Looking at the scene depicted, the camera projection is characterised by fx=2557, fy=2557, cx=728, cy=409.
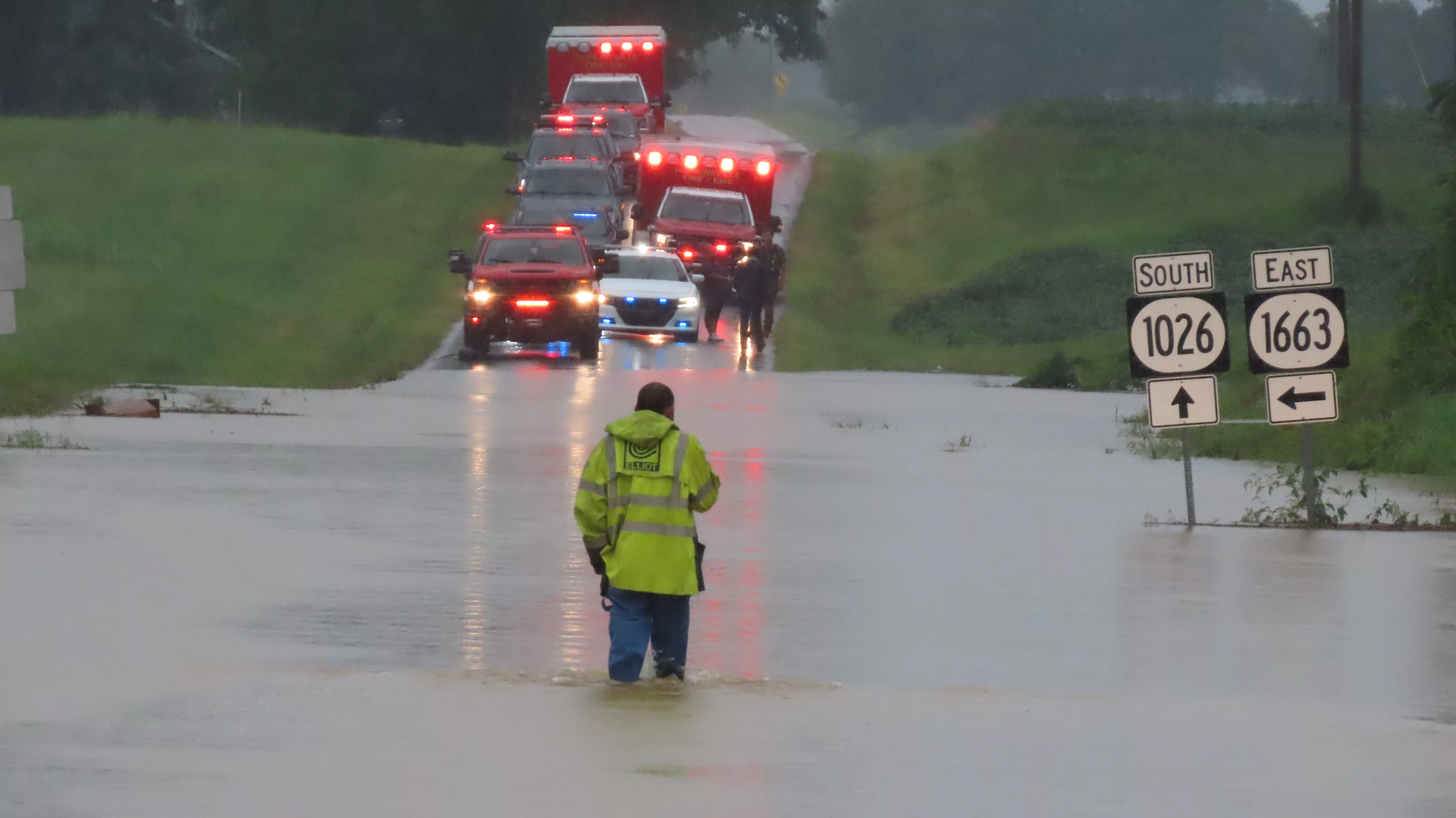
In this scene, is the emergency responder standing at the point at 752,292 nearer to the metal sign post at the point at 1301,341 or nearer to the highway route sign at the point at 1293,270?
the metal sign post at the point at 1301,341

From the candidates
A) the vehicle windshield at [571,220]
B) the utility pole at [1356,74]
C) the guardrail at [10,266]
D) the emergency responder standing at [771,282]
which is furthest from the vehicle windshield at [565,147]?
the guardrail at [10,266]

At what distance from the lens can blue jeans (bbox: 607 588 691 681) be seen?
1105 cm

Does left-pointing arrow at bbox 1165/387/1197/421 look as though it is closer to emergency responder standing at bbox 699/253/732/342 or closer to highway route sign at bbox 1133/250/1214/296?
highway route sign at bbox 1133/250/1214/296

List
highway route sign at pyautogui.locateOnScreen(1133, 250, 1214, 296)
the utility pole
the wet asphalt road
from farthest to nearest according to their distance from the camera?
the utility pole < highway route sign at pyautogui.locateOnScreen(1133, 250, 1214, 296) < the wet asphalt road

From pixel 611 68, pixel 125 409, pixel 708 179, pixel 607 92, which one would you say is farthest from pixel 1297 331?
pixel 611 68

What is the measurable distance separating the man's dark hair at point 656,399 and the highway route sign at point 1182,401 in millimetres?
8317

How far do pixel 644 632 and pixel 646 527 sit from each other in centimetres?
46

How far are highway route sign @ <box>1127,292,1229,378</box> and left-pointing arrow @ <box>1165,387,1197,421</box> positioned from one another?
0.14 metres

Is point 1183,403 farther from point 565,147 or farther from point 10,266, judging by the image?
point 565,147

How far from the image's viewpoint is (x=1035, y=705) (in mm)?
10875

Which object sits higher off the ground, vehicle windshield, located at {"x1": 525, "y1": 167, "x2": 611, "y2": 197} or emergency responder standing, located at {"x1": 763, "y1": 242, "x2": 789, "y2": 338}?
vehicle windshield, located at {"x1": 525, "y1": 167, "x2": 611, "y2": 197}

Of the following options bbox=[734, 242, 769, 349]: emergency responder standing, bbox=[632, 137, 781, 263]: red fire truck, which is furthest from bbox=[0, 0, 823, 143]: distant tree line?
bbox=[734, 242, 769, 349]: emergency responder standing

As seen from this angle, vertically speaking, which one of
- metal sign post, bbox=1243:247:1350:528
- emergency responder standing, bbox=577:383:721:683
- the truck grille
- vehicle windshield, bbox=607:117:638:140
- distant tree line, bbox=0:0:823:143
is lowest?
emergency responder standing, bbox=577:383:721:683

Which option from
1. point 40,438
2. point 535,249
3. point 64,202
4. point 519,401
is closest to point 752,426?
point 519,401
